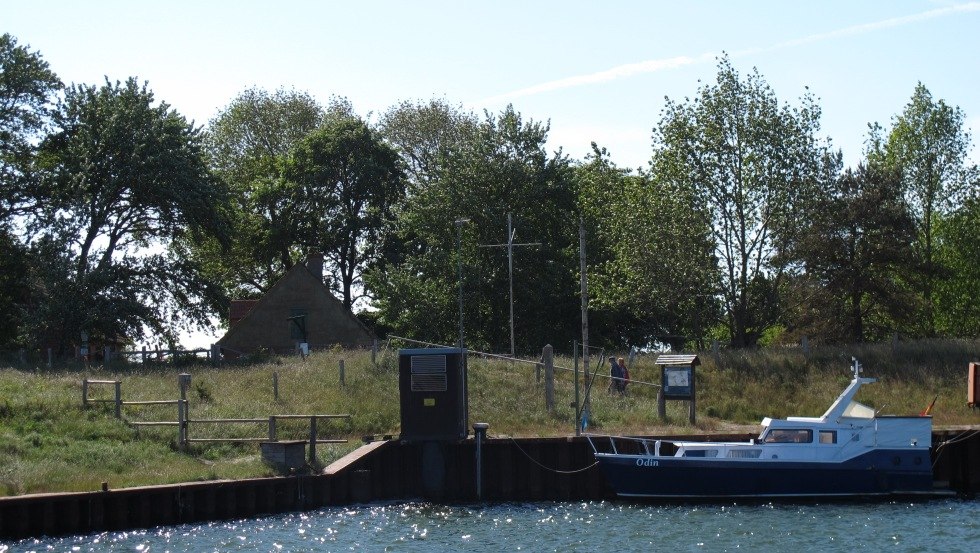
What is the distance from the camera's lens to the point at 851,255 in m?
56.2

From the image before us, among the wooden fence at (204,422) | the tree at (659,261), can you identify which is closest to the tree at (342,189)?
the tree at (659,261)

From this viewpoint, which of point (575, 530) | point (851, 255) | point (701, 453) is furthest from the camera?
point (851, 255)

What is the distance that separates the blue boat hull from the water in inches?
19.1

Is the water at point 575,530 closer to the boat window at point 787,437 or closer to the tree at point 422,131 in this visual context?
the boat window at point 787,437

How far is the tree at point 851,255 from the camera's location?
184 ft

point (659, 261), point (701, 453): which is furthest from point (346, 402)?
point (659, 261)

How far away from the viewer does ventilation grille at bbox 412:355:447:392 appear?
124 ft

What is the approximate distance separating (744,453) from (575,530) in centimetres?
672

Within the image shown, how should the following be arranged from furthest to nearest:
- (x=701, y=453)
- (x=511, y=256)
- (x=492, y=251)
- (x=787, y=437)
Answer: (x=492, y=251)
(x=511, y=256)
(x=701, y=453)
(x=787, y=437)

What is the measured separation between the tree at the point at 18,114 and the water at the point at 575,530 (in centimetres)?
3605

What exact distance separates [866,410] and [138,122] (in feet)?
134

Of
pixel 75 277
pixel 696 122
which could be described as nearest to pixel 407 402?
pixel 696 122

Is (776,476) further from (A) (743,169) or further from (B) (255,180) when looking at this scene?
(B) (255,180)

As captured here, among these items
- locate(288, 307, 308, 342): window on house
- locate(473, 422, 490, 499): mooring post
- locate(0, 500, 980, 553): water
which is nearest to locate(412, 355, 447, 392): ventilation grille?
locate(473, 422, 490, 499): mooring post
